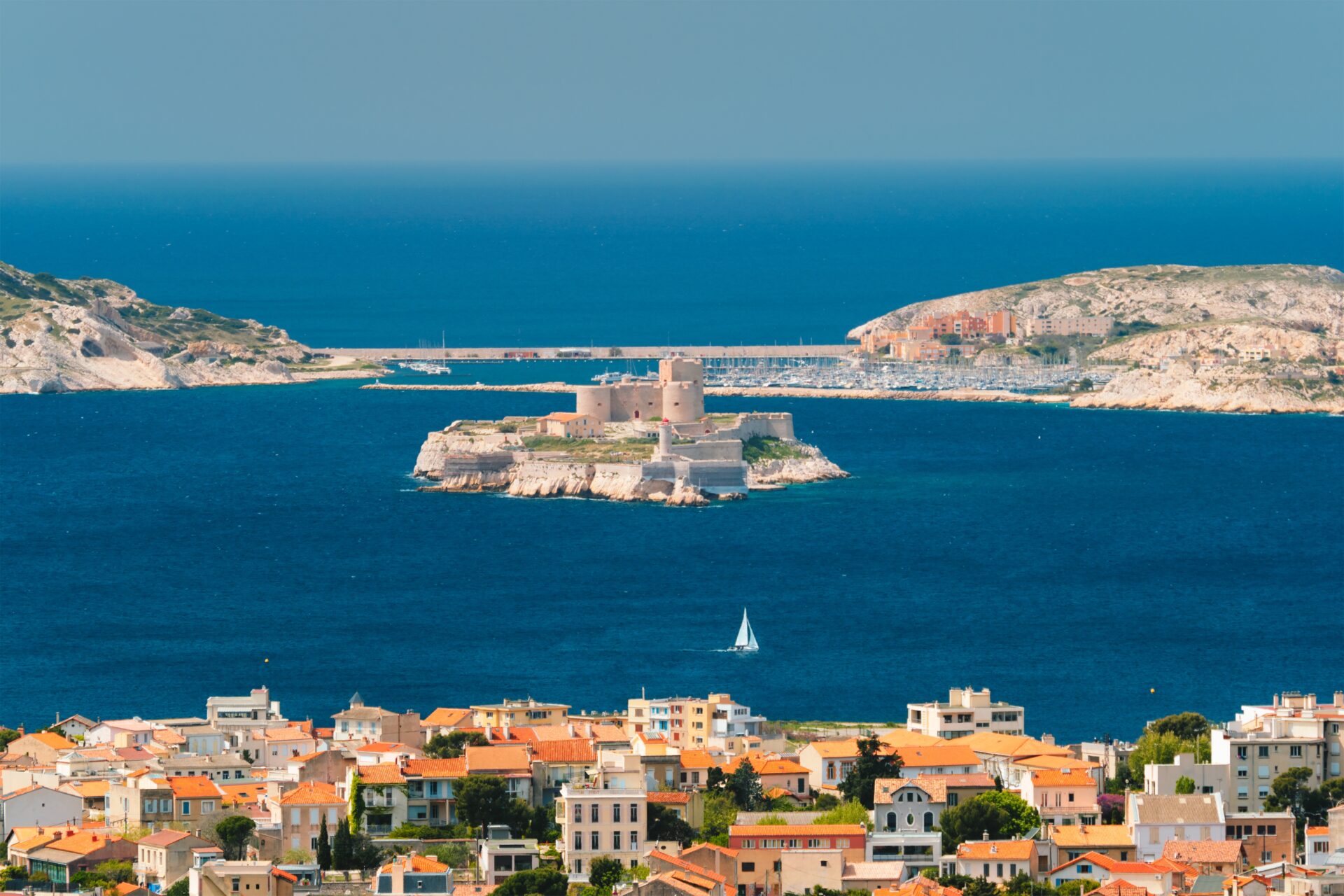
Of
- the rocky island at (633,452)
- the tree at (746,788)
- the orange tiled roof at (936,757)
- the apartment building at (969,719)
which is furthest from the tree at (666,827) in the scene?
the rocky island at (633,452)

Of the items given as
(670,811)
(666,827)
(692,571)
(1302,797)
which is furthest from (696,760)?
(692,571)

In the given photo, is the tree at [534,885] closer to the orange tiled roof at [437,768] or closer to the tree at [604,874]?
the tree at [604,874]

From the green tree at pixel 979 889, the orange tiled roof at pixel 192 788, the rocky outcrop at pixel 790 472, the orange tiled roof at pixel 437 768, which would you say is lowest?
the green tree at pixel 979 889

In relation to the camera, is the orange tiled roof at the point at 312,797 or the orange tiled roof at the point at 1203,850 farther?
the orange tiled roof at the point at 312,797

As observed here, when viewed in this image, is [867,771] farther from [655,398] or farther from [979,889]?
[655,398]

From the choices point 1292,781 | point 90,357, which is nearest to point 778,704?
point 1292,781

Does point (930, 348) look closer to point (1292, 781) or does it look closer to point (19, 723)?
point (19, 723)
